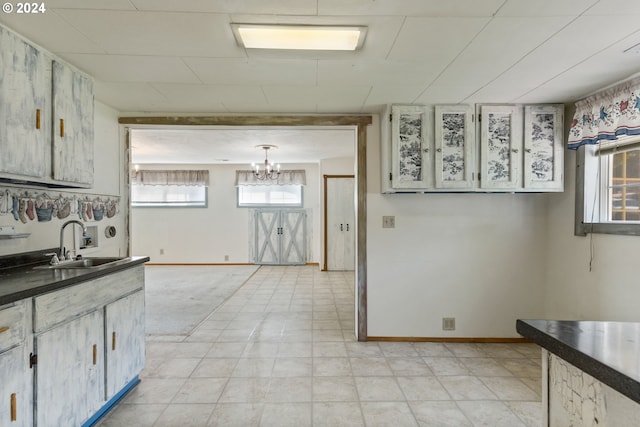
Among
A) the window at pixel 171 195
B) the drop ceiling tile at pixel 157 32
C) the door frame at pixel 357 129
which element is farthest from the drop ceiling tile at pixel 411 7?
the window at pixel 171 195

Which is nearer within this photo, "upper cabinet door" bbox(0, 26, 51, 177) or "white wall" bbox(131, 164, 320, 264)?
"upper cabinet door" bbox(0, 26, 51, 177)

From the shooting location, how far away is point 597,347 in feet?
2.85

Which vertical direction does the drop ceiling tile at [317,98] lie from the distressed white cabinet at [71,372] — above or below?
above

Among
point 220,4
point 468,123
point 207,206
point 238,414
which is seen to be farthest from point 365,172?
point 207,206

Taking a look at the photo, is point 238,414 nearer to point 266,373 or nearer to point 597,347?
point 266,373

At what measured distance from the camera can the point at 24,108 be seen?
1.75 meters

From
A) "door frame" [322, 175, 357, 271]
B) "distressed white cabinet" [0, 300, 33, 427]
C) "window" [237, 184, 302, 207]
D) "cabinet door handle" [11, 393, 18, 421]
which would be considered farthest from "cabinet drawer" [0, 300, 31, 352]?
"window" [237, 184, 302, 207]

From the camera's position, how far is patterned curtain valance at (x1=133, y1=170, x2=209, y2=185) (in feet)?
24.4

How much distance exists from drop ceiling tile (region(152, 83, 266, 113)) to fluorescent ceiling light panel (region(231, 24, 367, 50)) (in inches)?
26.2

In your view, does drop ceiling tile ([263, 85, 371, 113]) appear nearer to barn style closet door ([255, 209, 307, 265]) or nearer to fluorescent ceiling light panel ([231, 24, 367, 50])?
fluorescent ceiling light panel ([231, 24, 367, 50])

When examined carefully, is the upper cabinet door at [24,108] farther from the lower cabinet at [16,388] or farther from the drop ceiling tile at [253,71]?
the lower cabinet at [16,388]

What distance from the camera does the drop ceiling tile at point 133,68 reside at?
1.99m

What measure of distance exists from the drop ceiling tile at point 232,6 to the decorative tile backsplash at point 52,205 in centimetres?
152

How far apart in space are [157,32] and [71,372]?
1.88 meters
